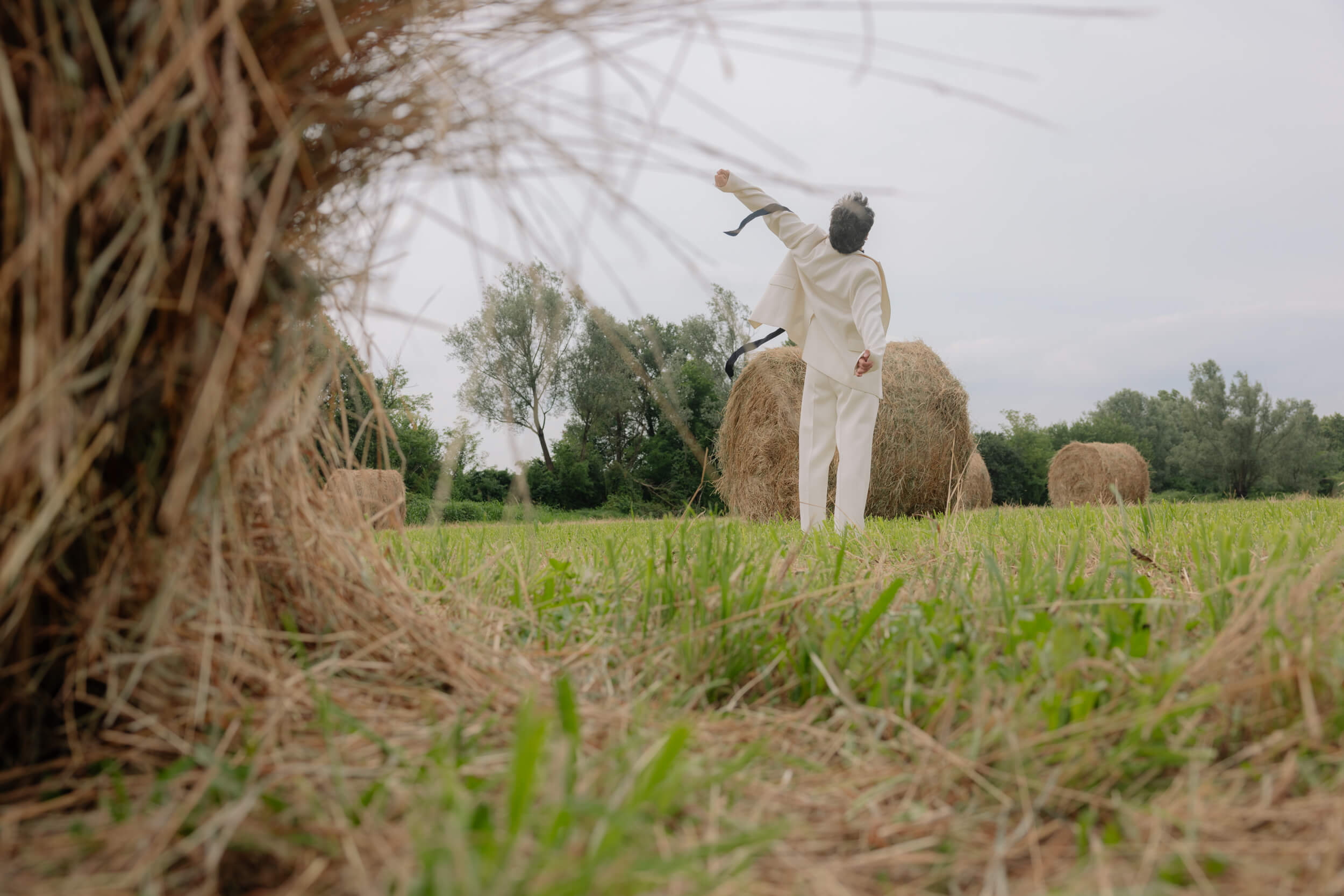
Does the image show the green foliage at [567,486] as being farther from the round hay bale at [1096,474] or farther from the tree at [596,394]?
the round hay bale at [1096,474]

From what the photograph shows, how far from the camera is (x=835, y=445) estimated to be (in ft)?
15.6

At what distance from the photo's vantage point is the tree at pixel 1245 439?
1008 inches

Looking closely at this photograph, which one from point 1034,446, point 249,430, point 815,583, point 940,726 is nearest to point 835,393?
point 815,583

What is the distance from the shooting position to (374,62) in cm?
100

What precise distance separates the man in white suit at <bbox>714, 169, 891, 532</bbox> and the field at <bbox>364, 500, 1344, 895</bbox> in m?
2.57

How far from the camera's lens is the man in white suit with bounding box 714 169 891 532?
4.26 m

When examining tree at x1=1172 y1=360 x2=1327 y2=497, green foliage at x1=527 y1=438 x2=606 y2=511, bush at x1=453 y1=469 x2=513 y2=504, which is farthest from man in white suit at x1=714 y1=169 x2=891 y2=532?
tree at x1=1172 y1=360 x2=1327 y2=497

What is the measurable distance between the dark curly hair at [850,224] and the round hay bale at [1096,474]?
975 centimetres

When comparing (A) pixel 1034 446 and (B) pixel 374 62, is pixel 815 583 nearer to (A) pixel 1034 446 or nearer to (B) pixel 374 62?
(B) pixel 374 62

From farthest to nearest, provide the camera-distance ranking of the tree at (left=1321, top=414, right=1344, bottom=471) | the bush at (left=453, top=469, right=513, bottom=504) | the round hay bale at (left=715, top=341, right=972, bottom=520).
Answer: the tree at (left=1321, top=414, right=1344, bottom=471)
the bush at (left=453, top=469, right=513, bottom=504)
the round hay bale at (left=715, top=341, right=972, bottom=520)

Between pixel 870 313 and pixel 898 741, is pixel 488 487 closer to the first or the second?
pixel 870 313

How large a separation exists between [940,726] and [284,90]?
1172 mm

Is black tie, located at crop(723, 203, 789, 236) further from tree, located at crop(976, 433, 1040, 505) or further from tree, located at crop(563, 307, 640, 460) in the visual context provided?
tree, located at crop(976, 433, 1040, 505)

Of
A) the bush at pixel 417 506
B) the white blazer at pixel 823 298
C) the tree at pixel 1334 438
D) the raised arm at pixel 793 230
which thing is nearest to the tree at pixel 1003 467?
the tree at pixel 1334 438
